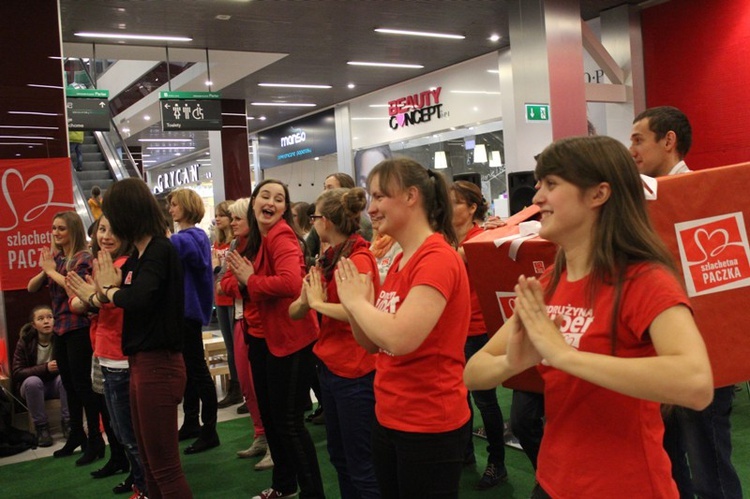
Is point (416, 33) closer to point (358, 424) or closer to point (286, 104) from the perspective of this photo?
point (286, 104)

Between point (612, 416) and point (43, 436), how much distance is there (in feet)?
17.2

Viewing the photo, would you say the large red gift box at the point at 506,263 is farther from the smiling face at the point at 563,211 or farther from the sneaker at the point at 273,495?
the sneaker at the point at 273,495

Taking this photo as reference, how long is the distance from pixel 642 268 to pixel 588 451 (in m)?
0.37

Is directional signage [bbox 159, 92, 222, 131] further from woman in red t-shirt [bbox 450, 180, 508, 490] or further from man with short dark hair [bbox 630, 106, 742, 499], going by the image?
man with short dark hair [bbox 630, 106, 742, 499]

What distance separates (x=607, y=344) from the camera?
138 cm

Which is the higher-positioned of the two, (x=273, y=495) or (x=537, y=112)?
(x=537, y=112)

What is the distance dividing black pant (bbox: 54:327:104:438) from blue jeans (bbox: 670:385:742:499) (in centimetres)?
374

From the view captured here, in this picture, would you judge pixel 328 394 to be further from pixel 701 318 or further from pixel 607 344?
pixel 607 344

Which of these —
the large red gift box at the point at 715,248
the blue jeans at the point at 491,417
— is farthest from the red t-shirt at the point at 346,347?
the blue jeans at the point at 491,417

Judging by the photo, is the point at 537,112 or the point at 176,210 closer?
the point at 176,210

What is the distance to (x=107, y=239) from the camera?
137 inches

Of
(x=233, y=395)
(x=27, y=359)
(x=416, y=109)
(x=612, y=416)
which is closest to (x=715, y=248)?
(x=612, y=416)

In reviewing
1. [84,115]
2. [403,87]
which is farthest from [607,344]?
[403,87]

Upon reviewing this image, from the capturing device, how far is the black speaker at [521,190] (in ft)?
16.5
